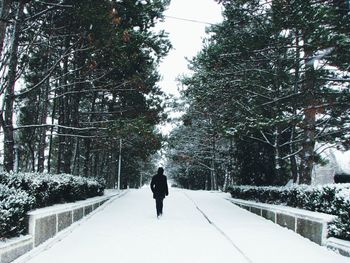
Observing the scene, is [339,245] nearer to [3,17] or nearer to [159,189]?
[159,189]

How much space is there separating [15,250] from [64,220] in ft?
14.9

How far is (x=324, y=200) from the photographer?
11.2 metres

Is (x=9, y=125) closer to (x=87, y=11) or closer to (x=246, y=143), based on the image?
(x=87, y=11)

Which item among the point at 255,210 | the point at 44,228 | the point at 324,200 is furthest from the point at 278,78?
the point at 44,228

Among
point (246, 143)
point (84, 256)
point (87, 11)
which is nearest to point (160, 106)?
point (246, 143)

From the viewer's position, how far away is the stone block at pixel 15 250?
6886mm

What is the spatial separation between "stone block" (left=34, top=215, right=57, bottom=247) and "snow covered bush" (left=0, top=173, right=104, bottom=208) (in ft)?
2.07

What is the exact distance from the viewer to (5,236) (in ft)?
25.0

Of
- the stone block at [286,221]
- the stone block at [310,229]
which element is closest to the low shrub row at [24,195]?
the stone block at [310,229]

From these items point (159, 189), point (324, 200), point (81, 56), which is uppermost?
→ point (81, 56)

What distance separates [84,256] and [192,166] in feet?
154

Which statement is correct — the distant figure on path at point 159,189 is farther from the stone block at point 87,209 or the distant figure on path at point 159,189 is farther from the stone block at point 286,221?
the stone block at point 286,221

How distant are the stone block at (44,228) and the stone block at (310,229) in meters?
5.87

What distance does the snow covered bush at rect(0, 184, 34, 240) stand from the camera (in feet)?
24.3
